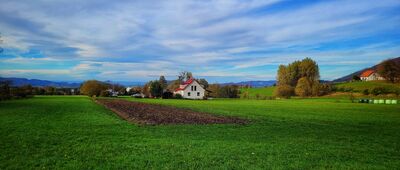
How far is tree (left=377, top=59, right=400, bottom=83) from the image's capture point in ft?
207

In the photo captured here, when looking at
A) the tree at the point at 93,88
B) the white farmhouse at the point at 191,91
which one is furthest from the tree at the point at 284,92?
the tree at the point at 93,88

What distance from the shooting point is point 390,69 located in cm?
6431

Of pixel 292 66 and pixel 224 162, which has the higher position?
pixel 292 66

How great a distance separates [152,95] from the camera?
312 feet

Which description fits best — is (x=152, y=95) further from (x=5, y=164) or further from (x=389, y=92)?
(x=5, y=164)

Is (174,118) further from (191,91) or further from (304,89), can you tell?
(304,89)

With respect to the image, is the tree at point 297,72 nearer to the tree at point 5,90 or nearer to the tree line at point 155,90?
the tree line at point 155,90

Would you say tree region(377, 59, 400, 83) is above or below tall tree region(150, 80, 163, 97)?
above

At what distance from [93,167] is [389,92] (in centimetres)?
8505

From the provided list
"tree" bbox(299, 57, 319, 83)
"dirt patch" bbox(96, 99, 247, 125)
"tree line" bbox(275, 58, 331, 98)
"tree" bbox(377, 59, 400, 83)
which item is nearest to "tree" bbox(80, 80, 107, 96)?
"tree line" bbox(275, 58, 331, 98)

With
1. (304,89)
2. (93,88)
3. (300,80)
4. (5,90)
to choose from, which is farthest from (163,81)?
(5,90)

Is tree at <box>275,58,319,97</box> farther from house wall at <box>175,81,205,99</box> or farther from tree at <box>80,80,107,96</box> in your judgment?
tree at <box>80,80,107,96</box>

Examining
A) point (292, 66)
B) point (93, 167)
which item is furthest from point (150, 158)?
point (292, 66)

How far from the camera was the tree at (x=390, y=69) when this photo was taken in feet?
207
